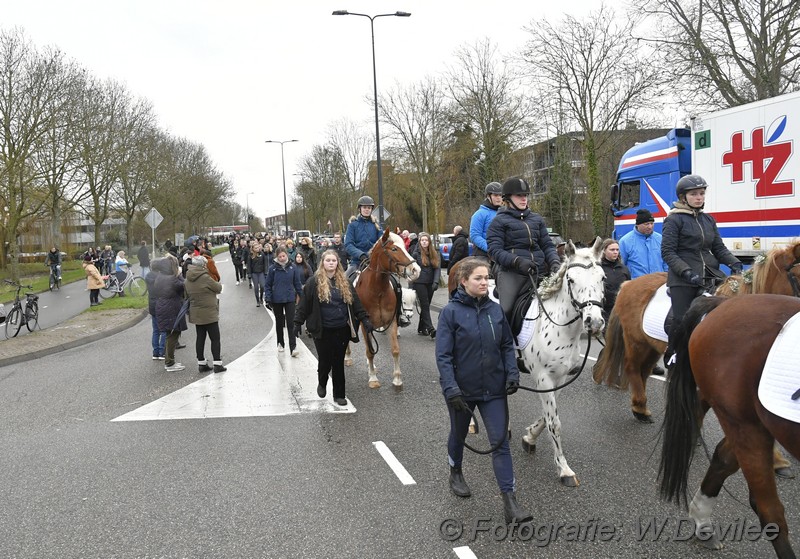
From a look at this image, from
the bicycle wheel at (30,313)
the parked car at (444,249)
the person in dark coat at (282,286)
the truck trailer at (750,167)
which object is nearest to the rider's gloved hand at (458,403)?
the person in dark coat at (282,286)

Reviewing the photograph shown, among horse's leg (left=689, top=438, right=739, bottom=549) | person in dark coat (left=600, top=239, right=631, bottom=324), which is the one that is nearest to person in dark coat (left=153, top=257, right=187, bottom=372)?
person in dark coat (left=600, top=239, right=631, bottom=324)

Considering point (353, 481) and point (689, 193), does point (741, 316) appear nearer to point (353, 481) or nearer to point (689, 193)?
point (689, 193)

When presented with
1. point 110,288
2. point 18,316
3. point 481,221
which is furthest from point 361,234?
point 110,288

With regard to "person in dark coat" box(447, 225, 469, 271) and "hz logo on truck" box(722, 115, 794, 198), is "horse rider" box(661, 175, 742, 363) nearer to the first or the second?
"hz logo on truck" box(722, 115, 794, 198)

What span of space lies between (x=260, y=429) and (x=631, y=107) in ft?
93.1

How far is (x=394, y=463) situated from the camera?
5195mm

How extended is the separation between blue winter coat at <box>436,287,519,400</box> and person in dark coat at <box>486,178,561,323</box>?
4.37 ft

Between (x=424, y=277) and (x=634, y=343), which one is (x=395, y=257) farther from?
(x=424, y=277)

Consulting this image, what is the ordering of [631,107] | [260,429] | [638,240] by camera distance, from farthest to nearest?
1. [631,107]
2. [638,240]
3. [260,429]

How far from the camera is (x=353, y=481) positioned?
4.86m

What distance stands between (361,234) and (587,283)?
5.35 metres

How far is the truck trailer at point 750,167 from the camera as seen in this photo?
10.1 meters

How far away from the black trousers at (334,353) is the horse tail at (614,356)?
3.05 metres

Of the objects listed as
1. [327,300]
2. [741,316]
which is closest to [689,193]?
[741,316]
